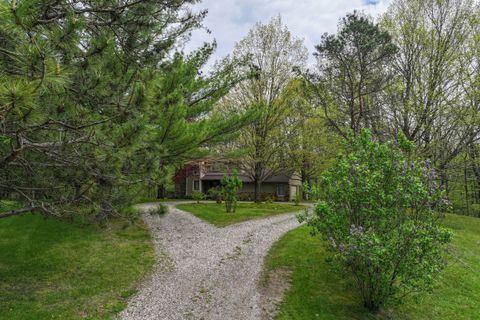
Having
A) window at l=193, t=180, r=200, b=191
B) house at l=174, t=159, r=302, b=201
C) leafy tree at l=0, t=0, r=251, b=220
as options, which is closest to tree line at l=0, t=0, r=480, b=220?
leafy tree at l=0, t=0, r=251, b=220

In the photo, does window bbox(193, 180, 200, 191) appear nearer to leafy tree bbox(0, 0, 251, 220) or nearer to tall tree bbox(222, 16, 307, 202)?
tall tree bbox(222, 16, 307, 202)

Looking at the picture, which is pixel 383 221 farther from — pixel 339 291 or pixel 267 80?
pixel 267 80

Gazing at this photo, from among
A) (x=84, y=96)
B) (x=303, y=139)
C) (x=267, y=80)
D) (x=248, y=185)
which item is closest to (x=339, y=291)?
(x=84, y=96)

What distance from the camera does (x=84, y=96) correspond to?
398cm

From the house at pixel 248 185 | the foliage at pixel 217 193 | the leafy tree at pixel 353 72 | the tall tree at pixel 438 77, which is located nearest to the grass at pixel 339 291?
the leafy tree at pixel 353 72

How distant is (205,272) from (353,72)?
11821mm

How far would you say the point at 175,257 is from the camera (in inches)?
333

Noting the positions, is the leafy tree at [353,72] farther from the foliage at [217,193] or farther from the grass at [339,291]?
the foliage at [217,193]

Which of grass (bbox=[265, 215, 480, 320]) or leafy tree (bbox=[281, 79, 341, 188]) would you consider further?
leafy tree (bbox=[281, 79, 341, 188])

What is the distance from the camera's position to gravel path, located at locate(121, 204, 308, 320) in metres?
5.60

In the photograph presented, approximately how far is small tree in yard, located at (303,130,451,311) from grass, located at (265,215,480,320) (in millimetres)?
623

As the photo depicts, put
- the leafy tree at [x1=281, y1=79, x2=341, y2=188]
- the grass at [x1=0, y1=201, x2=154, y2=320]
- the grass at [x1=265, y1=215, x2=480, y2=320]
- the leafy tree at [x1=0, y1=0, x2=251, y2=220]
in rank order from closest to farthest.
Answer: the leafy tree at [x1=0, y1=0, x2=251, y2=220] → the grass at [x1=0, y1=201, x2=154, y2=320] → the grass at [x1=265, y1=215, x2=480, y2=320] → the leafy tree at [x1=281, y1=79, x2=341, y2=188]

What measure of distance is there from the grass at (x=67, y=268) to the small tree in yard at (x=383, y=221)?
440 cm

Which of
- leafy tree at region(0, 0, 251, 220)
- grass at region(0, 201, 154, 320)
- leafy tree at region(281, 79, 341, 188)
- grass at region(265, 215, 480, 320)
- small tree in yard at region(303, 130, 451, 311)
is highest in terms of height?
leafy tree at region(281, 79, 341, 188)
